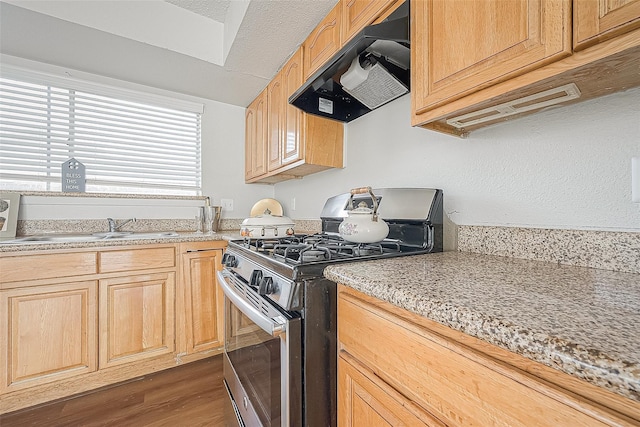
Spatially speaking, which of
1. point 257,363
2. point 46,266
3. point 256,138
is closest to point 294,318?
point 257,363

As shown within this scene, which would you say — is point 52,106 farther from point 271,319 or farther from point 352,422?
point 352,422

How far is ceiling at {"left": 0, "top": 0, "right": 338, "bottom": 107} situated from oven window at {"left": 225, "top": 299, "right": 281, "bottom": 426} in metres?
1.57

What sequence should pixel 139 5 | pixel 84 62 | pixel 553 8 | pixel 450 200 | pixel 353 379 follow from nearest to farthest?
pixel 553 8, pixel 353 379, pixel 450 200, pixel 139 5, pixel 84 62

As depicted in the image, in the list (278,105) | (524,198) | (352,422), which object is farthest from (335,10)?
(352,422)

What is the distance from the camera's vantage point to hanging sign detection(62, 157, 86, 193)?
2.02 m

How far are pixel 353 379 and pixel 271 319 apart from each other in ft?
0.94

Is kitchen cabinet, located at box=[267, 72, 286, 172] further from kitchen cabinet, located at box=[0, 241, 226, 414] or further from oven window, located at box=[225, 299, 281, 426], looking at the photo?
oven window, located at box=[225, 299, 281, 426]

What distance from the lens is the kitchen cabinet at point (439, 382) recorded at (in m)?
0.35

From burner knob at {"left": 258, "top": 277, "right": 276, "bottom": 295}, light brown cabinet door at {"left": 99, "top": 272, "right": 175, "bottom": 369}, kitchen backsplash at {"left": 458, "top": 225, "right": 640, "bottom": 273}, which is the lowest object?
light brown cabinet door at {"left": 99, "top": 272, "right": 175, "bottom": 369}

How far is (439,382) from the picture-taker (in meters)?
0.50

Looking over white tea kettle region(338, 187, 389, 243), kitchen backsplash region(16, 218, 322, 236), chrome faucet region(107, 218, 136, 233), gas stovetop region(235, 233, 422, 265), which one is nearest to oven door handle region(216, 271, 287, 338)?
gas stovetop region(235, 233, 422, 265)

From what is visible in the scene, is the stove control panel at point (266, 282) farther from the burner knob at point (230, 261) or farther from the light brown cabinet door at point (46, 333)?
the light brown cabinet door at point (46, 333)

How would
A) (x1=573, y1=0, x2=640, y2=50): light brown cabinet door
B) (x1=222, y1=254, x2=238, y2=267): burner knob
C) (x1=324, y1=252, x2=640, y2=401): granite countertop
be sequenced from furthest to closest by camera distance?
(x1=222, y1=254, x2=238, y2=267): burner knob < (x1=573, y1=0, x2=640, y2=50): light brown cabinet door < (x1=324, y1=252, x2=640, y2=401): granite countertop

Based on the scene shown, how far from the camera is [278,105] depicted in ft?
6.61
